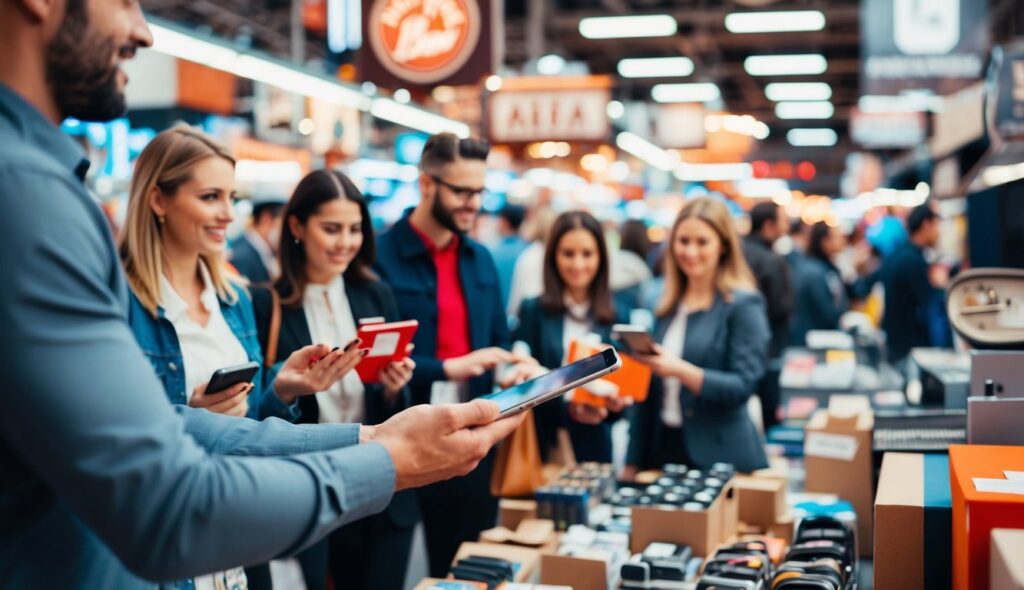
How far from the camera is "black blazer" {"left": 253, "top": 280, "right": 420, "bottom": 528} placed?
9.83 feet

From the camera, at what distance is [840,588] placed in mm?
2146

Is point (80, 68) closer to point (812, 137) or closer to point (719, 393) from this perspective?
point (719, 393)

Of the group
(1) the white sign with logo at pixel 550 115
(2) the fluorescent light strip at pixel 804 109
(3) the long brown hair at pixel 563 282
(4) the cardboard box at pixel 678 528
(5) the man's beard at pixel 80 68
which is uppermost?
(2) the fluorescent light strip at pixel 804 109

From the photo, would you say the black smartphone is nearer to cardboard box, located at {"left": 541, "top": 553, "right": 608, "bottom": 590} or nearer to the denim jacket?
the denim jacket

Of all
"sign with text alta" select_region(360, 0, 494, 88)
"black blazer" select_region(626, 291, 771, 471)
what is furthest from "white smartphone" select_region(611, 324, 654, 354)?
"sign with text alta" select_region(360, 0, 494, 88)

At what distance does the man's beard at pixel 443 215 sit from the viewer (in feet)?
11.4

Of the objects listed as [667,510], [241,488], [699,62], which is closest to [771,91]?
[699,62]

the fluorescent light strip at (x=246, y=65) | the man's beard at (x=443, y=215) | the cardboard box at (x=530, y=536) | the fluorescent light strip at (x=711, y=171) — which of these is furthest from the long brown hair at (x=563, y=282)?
the fluorescent light strip at (x=711, y=171)

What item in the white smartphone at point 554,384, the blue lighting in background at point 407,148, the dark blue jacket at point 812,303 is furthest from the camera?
the blue lighting in background at point 407,148

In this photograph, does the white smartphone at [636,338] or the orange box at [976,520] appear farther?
the white smartphone at [636,338]

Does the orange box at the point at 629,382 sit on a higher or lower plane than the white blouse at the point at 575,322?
lower

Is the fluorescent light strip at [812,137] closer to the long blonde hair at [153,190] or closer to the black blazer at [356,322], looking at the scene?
the black blazer at [356,322]

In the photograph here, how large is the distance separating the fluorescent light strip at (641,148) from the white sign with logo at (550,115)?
9.75 metres

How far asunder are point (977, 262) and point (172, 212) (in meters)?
2.88
